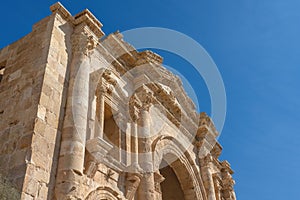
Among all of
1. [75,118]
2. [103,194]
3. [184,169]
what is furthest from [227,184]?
[75,118]

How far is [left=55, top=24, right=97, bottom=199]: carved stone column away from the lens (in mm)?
7211

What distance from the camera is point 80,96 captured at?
8.56 m

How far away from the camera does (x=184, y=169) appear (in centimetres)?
1402

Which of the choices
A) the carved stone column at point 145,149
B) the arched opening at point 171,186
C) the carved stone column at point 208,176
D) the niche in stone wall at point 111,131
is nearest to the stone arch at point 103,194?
the carved stone column at point 145,149

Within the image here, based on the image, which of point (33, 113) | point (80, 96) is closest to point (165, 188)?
point (80, 96)

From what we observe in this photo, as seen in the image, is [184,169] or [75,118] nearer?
[75,118]

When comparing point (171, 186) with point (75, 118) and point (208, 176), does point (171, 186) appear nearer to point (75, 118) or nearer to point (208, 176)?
point (208, 176)

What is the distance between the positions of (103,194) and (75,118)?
6.37 feet

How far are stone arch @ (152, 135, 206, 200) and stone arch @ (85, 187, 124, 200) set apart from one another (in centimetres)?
445

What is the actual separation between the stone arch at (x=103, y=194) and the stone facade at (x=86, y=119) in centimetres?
2

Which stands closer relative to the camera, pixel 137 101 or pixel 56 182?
pixel 56 182

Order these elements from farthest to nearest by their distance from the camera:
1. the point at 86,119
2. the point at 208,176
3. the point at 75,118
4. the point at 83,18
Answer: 1. the point at 208,176
2. the point at 83,18
3. the point at 86,119
4. the point at 75,118

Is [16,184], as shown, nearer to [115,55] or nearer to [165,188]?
[115,55]

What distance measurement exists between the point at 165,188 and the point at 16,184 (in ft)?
29.9
